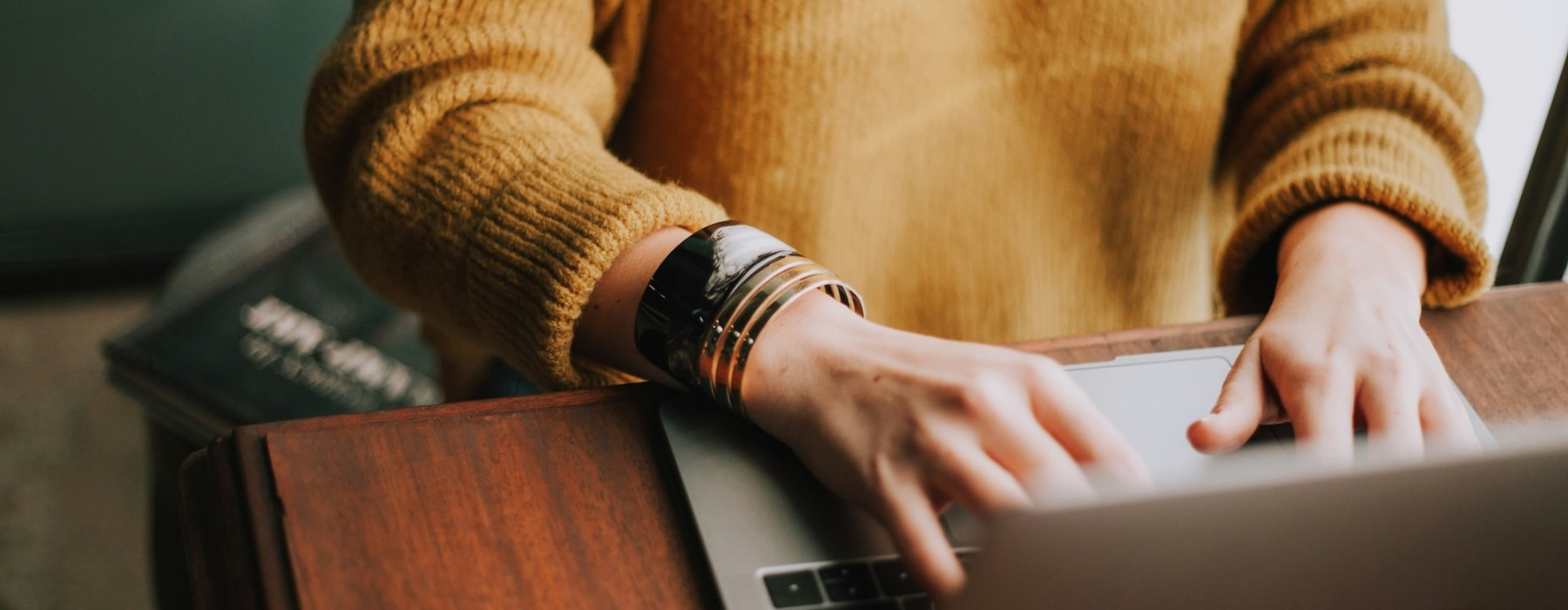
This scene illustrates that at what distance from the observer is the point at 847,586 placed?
0.37m

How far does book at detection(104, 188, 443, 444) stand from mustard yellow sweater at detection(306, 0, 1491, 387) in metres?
0.65

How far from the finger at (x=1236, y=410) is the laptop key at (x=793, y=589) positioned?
17 cm

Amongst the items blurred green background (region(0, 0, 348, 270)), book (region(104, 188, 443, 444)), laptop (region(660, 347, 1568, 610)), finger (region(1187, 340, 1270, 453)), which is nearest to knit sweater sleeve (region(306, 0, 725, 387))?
laptop (region(660, 347, 1568, 610))

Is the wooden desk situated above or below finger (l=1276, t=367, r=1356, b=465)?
below

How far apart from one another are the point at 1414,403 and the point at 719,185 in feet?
1.35

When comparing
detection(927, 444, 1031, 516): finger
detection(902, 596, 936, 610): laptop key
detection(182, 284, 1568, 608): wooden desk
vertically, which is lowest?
detection(182, 284, 1568, 608): wooden desk

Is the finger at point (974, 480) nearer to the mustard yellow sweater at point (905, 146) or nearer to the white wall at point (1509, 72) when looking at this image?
the mustard yellow sweater at point (905, 146)

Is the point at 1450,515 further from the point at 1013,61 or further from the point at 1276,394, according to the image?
the point at 1013,61

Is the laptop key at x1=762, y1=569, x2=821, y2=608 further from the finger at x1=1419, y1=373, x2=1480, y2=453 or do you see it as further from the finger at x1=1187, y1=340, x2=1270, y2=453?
the finger at x1=1419, y1=373, x2=1480, y2=453

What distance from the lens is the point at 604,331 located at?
48 centimetres

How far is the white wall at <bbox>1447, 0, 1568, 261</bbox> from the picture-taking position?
83 centimetres

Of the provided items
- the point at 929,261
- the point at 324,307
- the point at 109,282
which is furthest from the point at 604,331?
the point at 109,282

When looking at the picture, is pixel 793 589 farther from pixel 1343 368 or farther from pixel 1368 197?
pixel 1368 197

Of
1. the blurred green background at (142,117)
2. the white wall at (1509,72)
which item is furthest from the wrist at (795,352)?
the blurred green background at (142,117)
